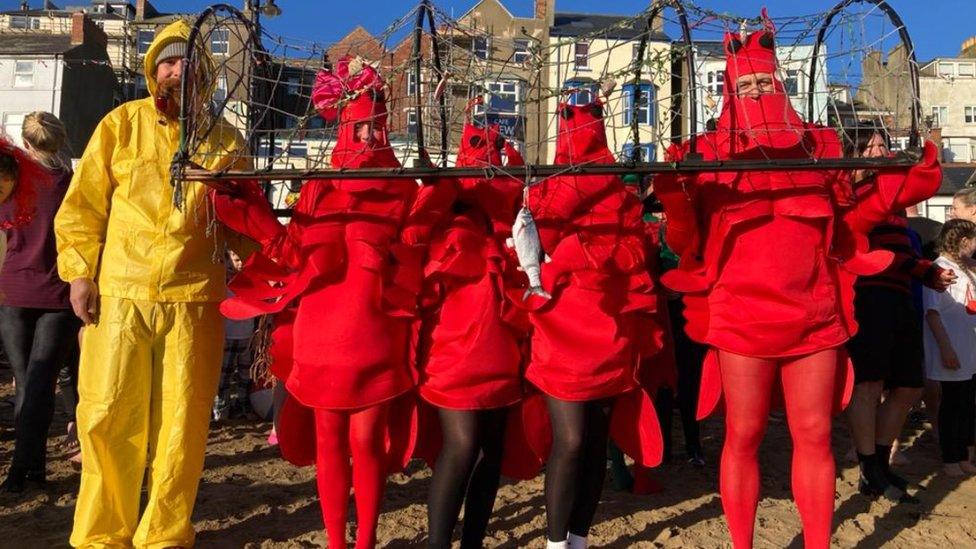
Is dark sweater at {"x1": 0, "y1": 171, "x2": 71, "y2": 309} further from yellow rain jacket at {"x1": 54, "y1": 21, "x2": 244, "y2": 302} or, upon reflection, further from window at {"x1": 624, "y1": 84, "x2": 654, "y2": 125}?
window at {"x1": 624, "y1": 84, "x2": 654, "y2": 125}

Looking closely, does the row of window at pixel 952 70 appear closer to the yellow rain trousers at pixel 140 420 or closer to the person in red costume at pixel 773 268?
the person in red costume at pixel 773 268

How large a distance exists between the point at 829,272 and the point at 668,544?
1488mm

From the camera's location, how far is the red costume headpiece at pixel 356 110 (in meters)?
3.04

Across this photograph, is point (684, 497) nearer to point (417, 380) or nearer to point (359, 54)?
point (417, 380)

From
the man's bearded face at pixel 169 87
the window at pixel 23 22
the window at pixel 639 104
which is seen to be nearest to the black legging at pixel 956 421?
the window at pixel 639 104

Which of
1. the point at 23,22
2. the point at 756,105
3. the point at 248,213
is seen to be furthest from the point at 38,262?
the point at 23,22

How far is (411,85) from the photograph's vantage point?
3131 millimetres

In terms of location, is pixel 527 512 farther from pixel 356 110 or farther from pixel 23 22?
pixel 23 22

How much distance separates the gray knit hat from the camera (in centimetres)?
324

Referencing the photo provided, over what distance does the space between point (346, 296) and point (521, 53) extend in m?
1.20

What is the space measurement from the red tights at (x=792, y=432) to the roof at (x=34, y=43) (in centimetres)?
3270

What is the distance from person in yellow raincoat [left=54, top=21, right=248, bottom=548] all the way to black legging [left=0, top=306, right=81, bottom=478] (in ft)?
3.89

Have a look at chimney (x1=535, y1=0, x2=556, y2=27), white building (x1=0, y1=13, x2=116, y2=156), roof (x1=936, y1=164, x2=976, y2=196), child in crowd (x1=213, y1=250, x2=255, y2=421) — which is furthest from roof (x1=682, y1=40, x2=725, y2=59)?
white building (x1=0, y1=13, x2=116, y2=156)

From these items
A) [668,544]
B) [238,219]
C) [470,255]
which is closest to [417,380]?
[470,255]
